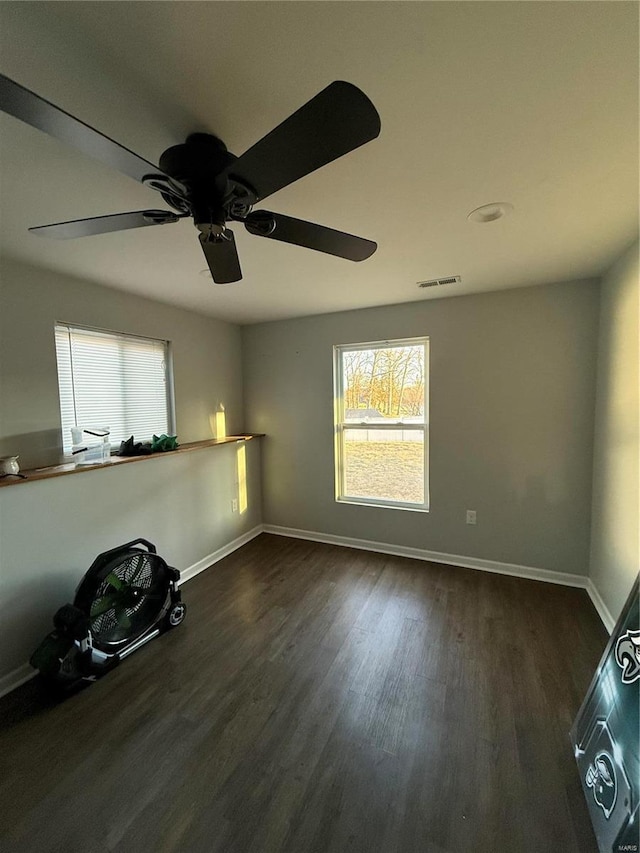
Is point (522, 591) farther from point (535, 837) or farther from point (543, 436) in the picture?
point (535, 837)

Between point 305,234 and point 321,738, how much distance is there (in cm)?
214

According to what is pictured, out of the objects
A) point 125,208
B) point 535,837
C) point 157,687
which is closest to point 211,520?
point 157,687

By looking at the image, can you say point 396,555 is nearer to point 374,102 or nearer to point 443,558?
point 443,558

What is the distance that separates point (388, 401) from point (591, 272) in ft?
5.86

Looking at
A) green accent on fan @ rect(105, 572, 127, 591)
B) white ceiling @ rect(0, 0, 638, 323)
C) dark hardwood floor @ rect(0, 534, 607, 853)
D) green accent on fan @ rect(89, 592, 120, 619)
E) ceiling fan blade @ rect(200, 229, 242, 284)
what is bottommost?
dark hardwood floor @ rect(0, 534, 607, 853)

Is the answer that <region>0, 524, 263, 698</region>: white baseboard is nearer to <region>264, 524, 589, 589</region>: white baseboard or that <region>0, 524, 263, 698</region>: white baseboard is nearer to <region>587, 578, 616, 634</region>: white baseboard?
<region>264, 524, 589, 589</region>: white baseboard

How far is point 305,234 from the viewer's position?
4.21 ft

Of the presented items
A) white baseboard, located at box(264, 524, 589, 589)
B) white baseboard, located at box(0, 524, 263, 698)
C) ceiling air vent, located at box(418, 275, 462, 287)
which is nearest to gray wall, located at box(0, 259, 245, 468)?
white baseboard, located at box(0, 524, 263, 698)

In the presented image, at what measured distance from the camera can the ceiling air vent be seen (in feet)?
8.23

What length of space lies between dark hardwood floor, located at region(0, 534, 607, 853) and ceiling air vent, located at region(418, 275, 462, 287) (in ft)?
7.92

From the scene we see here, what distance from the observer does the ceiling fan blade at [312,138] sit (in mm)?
713

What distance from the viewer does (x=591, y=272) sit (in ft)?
7.96

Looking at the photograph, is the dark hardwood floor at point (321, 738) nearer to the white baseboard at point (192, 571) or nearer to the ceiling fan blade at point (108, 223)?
the white baseboard at point (192, 571)

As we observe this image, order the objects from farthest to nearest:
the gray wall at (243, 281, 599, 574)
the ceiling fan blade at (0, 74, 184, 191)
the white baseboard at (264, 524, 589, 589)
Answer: the white baseboard at (264, 524, 589, 589) → the gray wall at (243, 281, 599, 574) → the ceiling fan blade at (0, 74, 184, 191)
